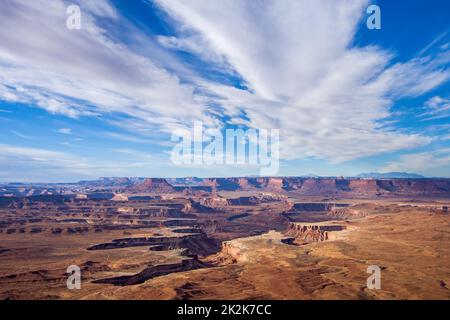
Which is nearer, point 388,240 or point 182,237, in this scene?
point 388,240

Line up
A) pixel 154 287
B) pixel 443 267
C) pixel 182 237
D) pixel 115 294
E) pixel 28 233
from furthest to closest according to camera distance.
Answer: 1. pixel 28 233
2. pixel 182 237
3. pixel 443 267
4. pixel 154 287
5. pixel 115 294
